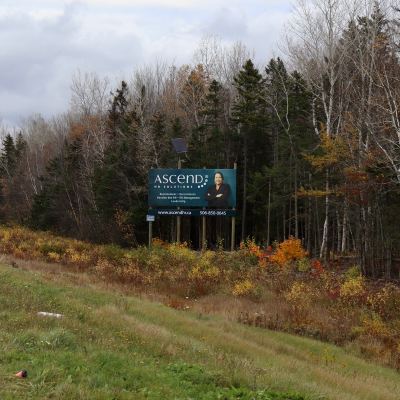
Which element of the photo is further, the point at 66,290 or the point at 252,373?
the point at 66,290

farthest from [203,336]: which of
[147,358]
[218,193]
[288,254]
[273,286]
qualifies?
[218,193]

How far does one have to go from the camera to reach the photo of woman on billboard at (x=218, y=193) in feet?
88.2

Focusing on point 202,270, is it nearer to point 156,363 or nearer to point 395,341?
point 395,341

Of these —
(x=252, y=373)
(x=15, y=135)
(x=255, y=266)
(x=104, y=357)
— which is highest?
(x=15, y=135)

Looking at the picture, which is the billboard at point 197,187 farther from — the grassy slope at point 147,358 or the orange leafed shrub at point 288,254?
the grassy slope at point 147,358

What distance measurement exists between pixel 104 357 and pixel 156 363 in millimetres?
803

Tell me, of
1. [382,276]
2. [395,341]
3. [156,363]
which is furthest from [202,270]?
[156,363]

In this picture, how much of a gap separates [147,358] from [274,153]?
2978 centimetres

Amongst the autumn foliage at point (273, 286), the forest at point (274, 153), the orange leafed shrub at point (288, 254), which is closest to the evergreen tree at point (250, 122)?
the forest at point (274, 153)

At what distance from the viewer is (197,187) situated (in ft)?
88.6

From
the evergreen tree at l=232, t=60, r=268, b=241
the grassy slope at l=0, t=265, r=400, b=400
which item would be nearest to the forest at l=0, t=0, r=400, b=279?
the evergreen tree at l=232, t=60, r=268, b=241

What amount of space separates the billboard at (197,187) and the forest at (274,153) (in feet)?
8.71

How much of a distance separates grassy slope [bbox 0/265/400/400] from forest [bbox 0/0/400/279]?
8.89 metres

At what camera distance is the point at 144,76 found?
60.1 meters
